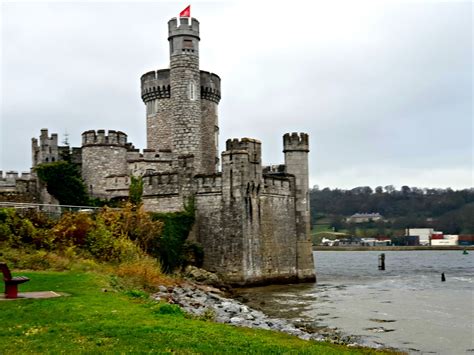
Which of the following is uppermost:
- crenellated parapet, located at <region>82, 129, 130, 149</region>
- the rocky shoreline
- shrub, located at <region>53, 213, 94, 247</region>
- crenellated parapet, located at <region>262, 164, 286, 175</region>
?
crenellated parapet, located at <region>82, 129, 130, 149</region>

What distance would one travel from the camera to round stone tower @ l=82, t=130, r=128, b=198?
36812mm

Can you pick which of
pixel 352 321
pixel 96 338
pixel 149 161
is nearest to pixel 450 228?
pixel 149 161

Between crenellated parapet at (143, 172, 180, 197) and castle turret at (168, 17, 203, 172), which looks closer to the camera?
crenellated parapet at (143, 172, 180, 197)

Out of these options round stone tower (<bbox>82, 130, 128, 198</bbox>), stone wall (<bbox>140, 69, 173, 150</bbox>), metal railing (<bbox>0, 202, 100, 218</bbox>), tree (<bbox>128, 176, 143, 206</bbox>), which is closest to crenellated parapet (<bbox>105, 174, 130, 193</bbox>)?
round stone tower (<bbox>82, 130, 128, 198</bbox>)

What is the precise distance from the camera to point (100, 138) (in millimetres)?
37062

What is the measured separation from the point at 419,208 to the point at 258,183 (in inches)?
5741

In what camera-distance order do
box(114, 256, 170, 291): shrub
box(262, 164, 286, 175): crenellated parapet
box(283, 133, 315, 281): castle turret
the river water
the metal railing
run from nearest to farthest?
1. the river water
2. box(114, 256, 170, 291): shrub
3. the metal railing
4. box(283, 133, 315, 281): castle turret
5. box(262, 164, 286, 175): crenellated parapet

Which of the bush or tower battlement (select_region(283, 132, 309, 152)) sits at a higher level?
tower battlement (select_region(283, 132, 309, 152))

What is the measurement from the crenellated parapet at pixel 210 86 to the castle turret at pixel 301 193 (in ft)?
23.6

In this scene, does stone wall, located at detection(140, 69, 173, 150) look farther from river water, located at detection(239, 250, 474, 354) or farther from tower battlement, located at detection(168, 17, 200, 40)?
river water, located at detection(239, 250, 474, 354)

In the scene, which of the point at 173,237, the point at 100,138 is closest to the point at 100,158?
the point at 100,138

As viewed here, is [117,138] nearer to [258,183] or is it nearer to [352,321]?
[258,183]

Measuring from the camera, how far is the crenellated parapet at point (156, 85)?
133 feet

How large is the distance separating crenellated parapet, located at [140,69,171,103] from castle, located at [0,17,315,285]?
0.07 metres
